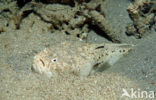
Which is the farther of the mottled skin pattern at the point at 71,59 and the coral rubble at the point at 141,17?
the coral rubble at the point at 141,17

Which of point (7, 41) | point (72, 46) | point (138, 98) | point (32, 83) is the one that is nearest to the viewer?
point (138, 98)

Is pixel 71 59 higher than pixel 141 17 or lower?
lower

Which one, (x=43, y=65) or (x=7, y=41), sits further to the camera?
(x=7, y=41)

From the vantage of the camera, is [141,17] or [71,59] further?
[141,17]

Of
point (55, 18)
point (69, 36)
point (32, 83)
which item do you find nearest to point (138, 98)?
point (32, 83)

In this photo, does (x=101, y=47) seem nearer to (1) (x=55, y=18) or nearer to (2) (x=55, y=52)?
(2) (x=55, y=52)

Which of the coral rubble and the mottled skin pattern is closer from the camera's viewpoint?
the mottled skin pattern

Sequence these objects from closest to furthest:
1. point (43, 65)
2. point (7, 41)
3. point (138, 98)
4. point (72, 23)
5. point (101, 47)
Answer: point (138, 98) → point (43, 65) → point (101, 47) → point (7, 41) → point (72, 23)

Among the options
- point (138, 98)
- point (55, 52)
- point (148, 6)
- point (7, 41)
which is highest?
point (148, 6)
